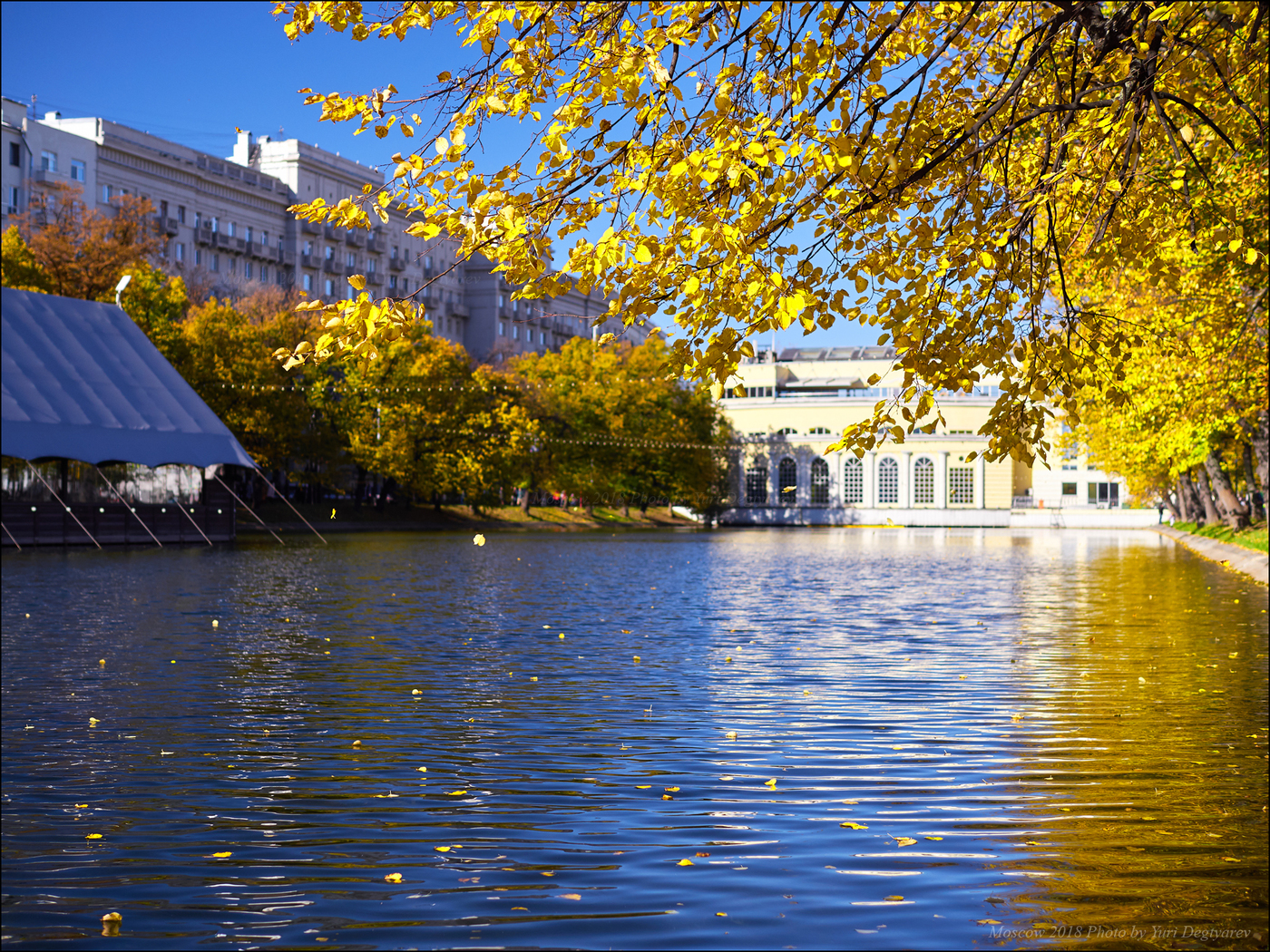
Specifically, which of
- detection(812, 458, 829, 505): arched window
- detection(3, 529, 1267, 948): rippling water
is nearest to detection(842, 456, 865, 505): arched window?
detection(812, 458, 829, 505): arched window

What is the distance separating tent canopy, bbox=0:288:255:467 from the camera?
39.7 m

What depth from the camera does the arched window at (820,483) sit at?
12875cm

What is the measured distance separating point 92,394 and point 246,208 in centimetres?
5673

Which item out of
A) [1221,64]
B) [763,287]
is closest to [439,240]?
[763,287]

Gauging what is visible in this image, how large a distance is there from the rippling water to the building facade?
103m

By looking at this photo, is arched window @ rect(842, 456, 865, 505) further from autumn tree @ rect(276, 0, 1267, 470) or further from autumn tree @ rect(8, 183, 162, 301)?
autumn tree @ rect(276, 0, 1267, 470)

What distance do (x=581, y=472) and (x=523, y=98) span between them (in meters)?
80.0

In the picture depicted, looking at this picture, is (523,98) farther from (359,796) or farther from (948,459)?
(948,459)

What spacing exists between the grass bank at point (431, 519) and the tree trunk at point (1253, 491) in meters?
34.2

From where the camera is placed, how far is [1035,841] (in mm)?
7691

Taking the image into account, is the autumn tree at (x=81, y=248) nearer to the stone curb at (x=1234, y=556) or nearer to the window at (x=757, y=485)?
the stone curb at (x=1234, y=556)

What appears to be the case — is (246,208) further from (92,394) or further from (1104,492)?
(1104,492)

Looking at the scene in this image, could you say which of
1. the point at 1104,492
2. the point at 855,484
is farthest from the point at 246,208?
the point at 1104,492

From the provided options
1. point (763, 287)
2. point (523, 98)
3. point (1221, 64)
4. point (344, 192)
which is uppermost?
point (344, 192)
